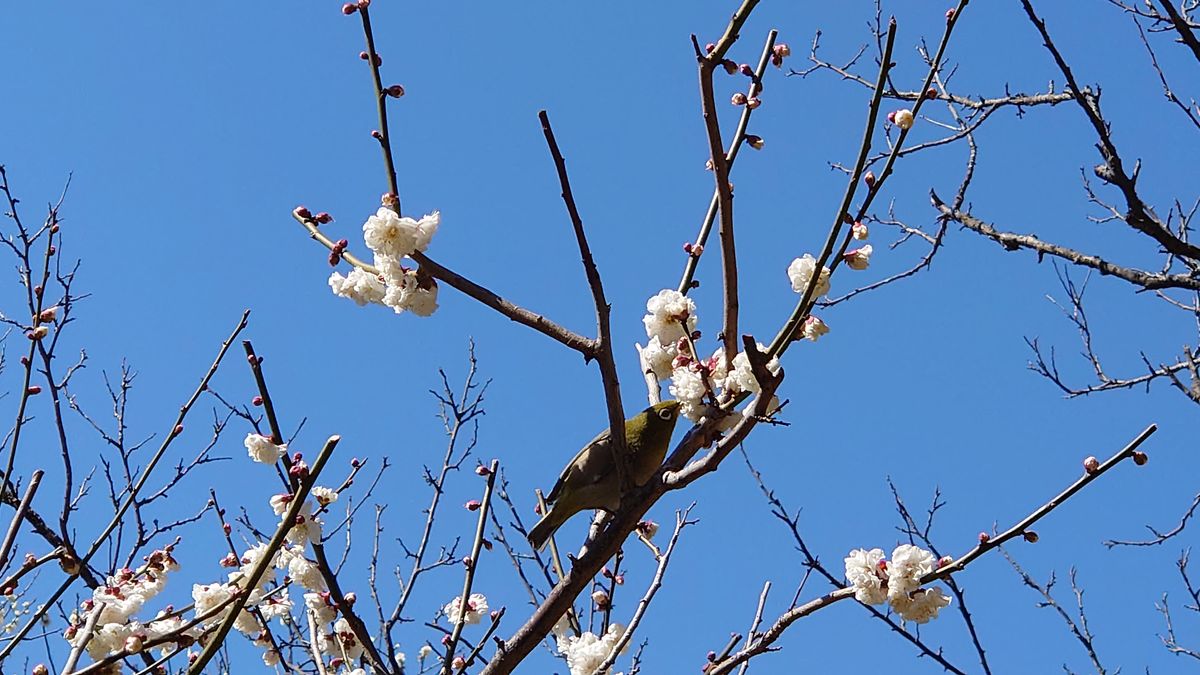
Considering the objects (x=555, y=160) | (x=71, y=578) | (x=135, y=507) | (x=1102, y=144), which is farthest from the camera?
(x=1102, y=144)

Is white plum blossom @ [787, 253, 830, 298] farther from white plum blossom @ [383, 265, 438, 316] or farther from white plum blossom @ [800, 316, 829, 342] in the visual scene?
white plum blossom @ [383, 265, 438, 316]

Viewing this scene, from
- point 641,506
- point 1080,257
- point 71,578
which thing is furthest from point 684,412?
point 1080,257

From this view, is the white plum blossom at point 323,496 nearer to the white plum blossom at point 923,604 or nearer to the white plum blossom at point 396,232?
the white plum blossom at point 396,232

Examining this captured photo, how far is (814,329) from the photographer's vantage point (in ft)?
7.72

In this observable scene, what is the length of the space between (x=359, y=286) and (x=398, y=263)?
0.20 metres

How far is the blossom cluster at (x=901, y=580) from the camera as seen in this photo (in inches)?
96.6

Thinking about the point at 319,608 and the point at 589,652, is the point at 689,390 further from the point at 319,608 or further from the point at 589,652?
the point at 319,608

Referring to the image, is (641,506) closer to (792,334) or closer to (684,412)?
(684,412)

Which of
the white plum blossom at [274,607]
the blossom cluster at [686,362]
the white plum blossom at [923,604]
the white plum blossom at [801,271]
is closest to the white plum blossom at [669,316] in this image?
the blossom cluster at [686,362]

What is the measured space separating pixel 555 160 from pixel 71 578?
55.3 inches

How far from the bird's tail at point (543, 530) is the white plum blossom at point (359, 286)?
1.00 m

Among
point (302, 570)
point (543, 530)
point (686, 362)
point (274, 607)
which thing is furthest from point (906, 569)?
point (274, 607)

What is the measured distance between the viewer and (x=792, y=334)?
7.50ft

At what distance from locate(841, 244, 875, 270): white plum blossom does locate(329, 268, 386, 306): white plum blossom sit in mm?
1133
